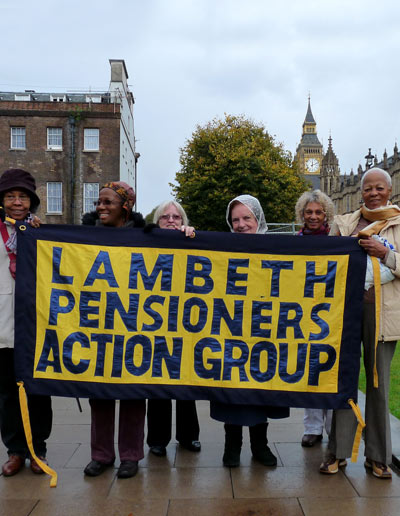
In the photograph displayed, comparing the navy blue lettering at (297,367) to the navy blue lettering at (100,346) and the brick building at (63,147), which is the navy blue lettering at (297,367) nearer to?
the navy blue lettering at (100,346)

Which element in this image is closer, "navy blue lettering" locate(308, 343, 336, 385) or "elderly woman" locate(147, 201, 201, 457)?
"navy blue lettering" locate(308, 343, 336, 385)

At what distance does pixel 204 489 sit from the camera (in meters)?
3.73

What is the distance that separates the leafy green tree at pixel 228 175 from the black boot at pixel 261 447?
81.5 feet

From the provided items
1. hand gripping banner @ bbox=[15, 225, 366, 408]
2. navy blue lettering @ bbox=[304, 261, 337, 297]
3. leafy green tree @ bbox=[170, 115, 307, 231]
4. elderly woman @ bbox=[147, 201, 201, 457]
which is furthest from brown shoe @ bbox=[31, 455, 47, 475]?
leafy green tree @ bbox=[170, 115, 307, 231]

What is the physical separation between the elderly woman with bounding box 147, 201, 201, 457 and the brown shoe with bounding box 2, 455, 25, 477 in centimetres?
104

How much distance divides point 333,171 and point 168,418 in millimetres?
128871

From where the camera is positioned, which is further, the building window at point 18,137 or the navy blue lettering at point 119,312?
the building window at point 18,137

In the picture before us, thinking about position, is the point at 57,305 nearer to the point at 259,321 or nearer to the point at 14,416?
the point at 14,416

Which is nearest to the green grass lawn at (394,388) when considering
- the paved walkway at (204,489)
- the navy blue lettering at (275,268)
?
the paved walkway at (204,489)

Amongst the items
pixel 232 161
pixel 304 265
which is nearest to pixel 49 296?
pixel 304 265

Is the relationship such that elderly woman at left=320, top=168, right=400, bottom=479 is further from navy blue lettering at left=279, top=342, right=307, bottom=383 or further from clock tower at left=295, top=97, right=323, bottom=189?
clock tower at left=295, top=97, right=323, bottom=189

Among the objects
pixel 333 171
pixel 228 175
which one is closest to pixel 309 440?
pixel 228 175

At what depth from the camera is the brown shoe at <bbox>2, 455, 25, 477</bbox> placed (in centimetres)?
398

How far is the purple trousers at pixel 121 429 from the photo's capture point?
4039mm
